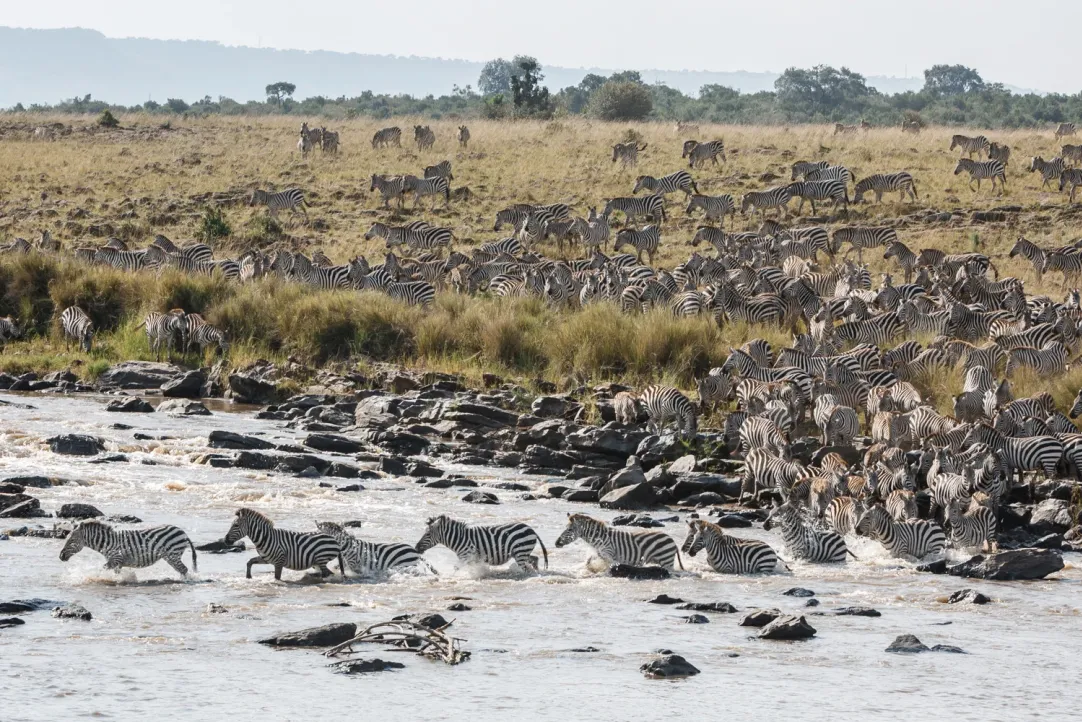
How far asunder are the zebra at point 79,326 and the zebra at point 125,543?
496 inches

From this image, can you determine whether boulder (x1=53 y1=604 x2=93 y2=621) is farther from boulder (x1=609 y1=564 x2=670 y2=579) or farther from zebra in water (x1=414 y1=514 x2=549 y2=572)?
boulder (x1=609 y1=564 x2=670 y2=579)

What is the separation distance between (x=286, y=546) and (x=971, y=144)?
3198 cm

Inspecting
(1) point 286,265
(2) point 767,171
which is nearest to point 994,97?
(2) point 767,171

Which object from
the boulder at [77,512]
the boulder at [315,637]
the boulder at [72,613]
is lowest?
the boulder at [77,512]

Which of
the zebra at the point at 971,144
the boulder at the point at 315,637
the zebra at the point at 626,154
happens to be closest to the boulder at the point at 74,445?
the boulder at the point at 315,637

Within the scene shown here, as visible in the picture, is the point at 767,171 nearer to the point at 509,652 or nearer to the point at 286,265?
the point at 286,265

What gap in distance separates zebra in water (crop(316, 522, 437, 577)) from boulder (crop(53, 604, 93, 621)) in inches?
81.0

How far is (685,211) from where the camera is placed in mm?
34562

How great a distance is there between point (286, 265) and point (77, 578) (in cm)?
1496

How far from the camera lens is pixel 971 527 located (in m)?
13.0

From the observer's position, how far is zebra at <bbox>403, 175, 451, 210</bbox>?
1426 inches

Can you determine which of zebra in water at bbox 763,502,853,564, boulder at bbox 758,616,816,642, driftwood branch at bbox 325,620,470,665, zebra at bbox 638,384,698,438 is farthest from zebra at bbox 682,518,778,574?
zebra at bbox 638,384,698,438

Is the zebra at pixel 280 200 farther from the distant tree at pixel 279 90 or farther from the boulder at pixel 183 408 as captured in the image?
the distant tree at pixel 279 90

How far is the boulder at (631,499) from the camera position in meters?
15.0
